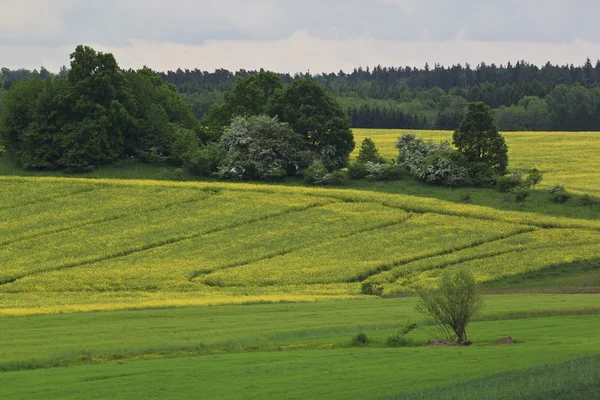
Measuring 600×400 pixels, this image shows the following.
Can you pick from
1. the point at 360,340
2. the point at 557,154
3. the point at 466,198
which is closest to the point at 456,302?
the point at 360,340

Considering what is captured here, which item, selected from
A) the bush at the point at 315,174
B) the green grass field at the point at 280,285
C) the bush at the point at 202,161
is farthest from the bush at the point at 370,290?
the bush at the point at 202,161

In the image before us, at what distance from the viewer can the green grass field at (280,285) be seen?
36.5 m

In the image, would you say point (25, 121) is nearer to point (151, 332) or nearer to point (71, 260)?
point (71, 260)

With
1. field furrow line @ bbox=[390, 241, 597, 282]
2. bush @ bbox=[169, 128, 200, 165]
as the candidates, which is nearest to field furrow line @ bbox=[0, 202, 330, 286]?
field furrow line @ bbox=[390, 241, 597, 282]

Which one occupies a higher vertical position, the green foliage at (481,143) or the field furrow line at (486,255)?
the green foliage at (481,143)

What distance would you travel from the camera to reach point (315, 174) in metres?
104

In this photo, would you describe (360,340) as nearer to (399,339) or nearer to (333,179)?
(399,339)

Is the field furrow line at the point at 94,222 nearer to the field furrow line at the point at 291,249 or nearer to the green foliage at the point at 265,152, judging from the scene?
the green foliage at the point at 265,152

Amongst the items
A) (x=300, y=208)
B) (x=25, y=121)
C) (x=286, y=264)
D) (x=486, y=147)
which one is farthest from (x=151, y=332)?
(x=25, y=121)

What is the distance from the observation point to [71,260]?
254ft

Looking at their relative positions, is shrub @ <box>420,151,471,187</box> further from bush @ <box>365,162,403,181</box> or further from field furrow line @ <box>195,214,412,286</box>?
field furrow line @ <box>195,214,412,286</box>

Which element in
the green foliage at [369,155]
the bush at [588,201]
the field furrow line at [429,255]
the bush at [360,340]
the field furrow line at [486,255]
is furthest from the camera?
the green foliage at [369,155]

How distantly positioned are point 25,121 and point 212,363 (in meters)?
76.9

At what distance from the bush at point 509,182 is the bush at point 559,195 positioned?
3313mm
